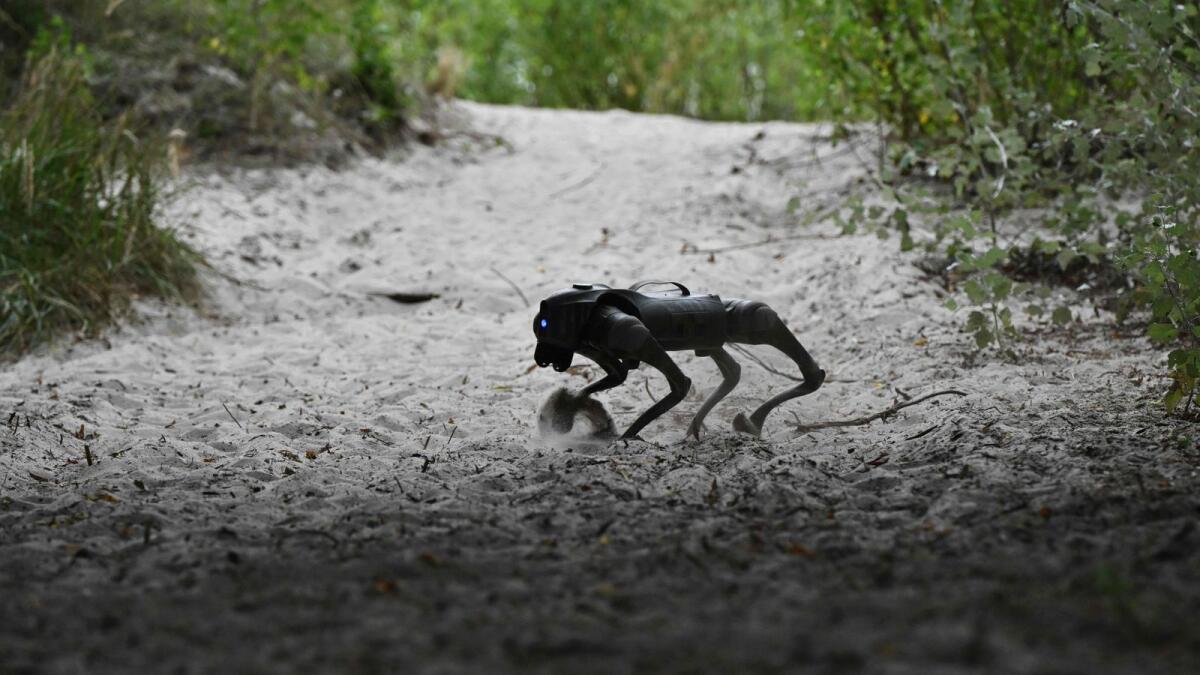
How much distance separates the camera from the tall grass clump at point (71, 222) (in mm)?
5113

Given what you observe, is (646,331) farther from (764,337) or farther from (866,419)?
(866,419)

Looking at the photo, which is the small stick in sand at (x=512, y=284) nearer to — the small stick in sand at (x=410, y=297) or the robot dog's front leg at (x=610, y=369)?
the small stick in sand at (x=410, y=297)

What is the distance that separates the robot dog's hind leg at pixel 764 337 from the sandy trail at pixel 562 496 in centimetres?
9

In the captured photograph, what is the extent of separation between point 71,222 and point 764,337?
149 inches

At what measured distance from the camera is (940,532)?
229 cm

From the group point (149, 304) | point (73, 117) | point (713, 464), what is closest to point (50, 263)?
point (149, 304)

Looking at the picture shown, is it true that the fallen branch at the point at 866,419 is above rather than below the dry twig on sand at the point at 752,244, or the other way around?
below

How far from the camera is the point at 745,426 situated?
11.4 ft

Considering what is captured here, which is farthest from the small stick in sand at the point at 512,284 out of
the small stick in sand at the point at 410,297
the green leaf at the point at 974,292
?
the green leaf at the point at 974,292

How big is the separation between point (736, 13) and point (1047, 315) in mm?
8954

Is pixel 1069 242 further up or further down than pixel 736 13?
further down

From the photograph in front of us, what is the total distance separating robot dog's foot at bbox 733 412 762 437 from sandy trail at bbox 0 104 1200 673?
0.06 metres

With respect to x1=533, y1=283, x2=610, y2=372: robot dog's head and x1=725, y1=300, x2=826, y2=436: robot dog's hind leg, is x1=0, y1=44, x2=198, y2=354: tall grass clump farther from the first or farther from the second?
x1=725, y1=300, x2=826, y2=436: robot dog's hind leg

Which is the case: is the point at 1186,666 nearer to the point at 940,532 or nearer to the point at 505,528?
the point at 940,532
